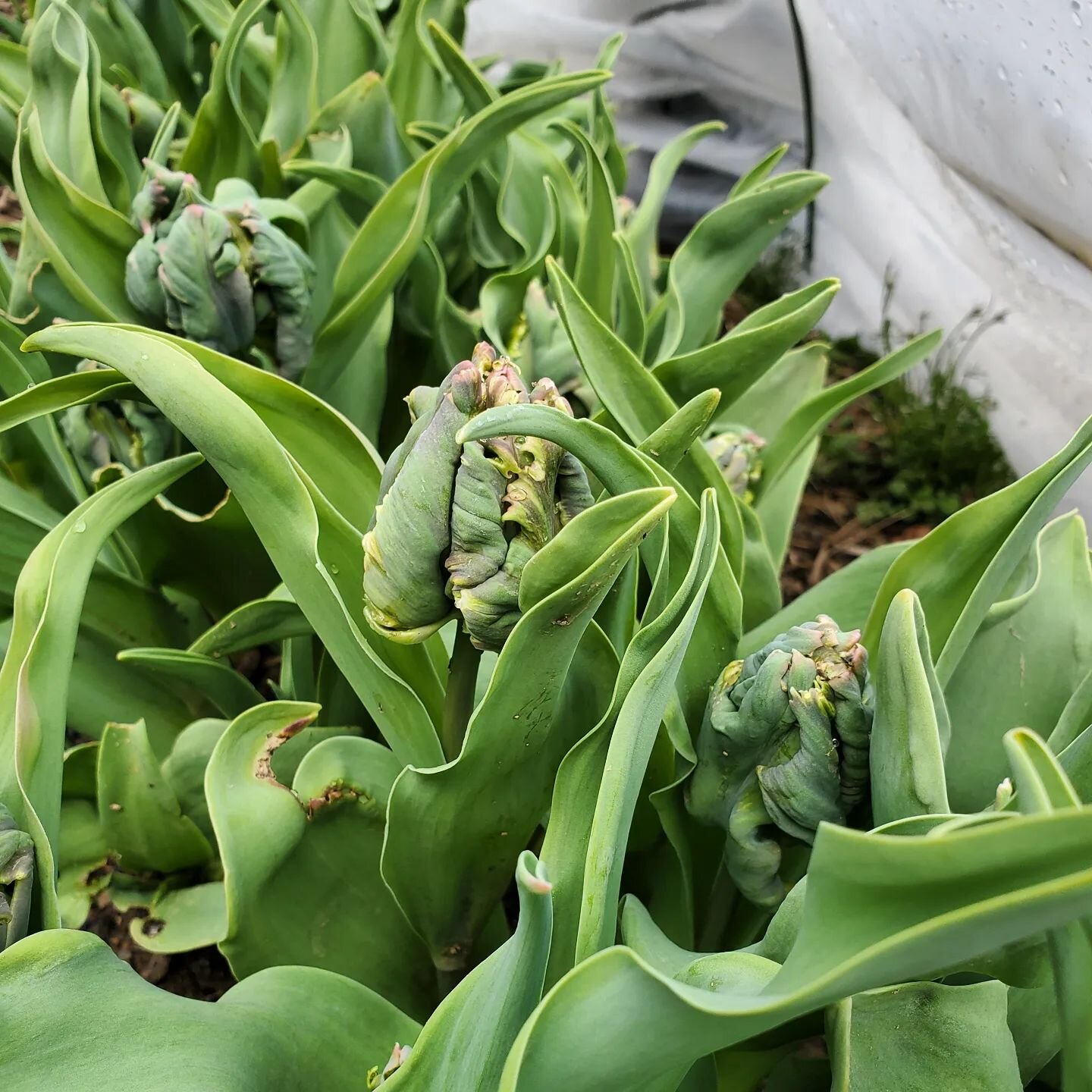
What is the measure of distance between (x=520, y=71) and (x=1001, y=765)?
A: 125 centimetres

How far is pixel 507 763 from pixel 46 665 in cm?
25

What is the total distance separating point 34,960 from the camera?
40 cm

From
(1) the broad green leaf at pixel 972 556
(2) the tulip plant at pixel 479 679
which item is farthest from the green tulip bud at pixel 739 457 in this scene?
(1) the broad green leaf at pixel 972 556

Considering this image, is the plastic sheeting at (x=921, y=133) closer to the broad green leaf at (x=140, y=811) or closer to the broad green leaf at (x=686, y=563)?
the broad green leaf at (x=686, y=563)

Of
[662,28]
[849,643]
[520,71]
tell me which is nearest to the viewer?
[849,643]

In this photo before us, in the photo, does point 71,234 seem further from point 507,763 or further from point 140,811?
point 507,763

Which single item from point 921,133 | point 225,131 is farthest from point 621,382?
point 921,133

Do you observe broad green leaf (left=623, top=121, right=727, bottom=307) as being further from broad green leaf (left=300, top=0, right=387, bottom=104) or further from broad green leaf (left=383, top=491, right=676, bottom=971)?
broad green leaf (left=383, top=491, right=676, bottom=971)

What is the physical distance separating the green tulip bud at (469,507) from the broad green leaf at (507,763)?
0.07 feet

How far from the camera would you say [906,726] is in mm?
442

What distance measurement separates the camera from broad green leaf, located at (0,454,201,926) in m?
0.47

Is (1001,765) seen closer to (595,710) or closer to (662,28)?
(595,710)

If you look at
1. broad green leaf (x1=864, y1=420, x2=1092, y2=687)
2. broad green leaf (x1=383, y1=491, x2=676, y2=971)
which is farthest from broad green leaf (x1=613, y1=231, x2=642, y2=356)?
broad green leaf (x1=383, y1=491, x2=676, y2=971)

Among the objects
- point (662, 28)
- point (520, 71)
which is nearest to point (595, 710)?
point (520, 71)
